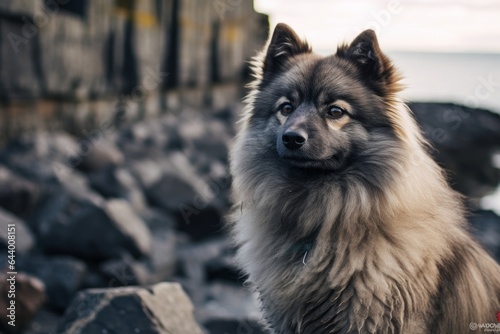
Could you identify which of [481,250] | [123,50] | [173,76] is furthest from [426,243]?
[173,76]

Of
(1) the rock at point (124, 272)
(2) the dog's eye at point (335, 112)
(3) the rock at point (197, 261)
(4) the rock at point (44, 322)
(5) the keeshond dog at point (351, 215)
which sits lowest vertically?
(3) the rock at point (197, 261)

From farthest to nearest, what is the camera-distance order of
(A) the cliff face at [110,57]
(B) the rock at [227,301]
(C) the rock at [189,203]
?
(A) the cliff face at [110,57] → (C) the rock at [189,203] → (B) the rock at [227,301]

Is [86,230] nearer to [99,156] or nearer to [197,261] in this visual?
[197,261]

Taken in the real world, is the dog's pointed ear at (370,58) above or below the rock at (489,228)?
above

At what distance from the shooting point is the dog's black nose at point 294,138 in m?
3.73

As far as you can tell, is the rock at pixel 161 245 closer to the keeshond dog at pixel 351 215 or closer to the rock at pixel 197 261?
the rock at pixel 197 261

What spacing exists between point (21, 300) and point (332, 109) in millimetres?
2587

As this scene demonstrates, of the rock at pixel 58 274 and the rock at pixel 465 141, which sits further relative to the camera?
the rock at pixel 465 141

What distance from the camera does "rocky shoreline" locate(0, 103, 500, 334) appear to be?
413 centimetres

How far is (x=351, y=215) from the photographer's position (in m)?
3.75

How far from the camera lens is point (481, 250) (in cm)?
384

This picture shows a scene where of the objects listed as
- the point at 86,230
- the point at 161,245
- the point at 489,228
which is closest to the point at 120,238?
the point at 86,230

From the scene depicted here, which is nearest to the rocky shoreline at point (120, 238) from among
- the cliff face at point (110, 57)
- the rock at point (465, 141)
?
the rock at point (465, 141)

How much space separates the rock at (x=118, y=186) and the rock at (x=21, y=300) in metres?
3.01
